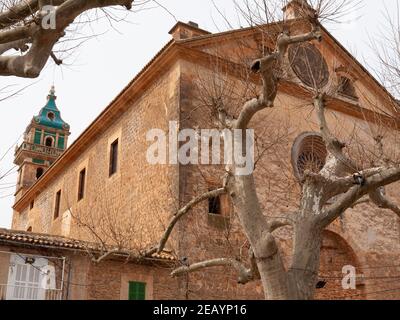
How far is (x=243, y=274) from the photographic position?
289 inches

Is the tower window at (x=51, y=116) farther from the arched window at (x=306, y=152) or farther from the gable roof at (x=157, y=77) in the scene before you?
the arched window at (x=306, y=152)

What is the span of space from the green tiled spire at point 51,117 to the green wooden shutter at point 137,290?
80.9 feet

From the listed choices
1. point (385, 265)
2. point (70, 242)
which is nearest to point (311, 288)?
point (70, 242)

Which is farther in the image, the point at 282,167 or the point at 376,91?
the point at 376,91

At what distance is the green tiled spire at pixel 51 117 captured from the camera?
3512 centimetres

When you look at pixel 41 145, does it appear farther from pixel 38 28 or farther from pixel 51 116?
pixel 38 28

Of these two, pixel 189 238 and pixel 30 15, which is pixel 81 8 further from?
pixel 189 238

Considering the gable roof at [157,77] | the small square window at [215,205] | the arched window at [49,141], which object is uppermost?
the arched window at [49,141]

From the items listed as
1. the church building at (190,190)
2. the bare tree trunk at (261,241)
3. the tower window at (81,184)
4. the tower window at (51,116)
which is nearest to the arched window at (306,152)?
the church building at (190,190)

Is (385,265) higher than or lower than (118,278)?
higher

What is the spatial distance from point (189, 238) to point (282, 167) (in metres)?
3.95

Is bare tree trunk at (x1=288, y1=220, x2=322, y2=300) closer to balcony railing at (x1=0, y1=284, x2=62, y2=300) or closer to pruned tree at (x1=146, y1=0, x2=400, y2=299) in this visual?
pruned tree at (x1=146, y1=0, x2=400, y2=299)

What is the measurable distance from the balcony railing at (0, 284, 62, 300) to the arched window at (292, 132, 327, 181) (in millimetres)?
7324

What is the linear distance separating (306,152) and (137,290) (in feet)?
22.7
